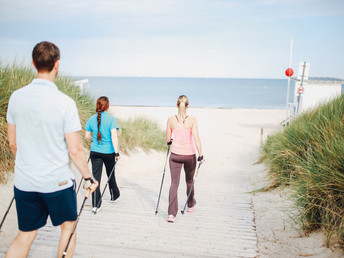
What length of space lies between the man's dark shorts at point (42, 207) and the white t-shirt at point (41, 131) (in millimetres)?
71

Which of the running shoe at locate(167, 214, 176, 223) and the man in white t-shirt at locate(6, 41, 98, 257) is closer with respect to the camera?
the man in white t-shirt at locate(6, 41, 98, 257)

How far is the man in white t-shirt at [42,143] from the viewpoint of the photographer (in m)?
2.52

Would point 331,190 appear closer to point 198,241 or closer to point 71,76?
point 198,241

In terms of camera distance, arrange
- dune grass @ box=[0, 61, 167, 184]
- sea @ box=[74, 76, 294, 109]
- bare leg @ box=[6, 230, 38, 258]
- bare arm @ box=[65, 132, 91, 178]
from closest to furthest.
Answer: bare arm @ box=[65, 132, 91, 178], bare leg @ box=[6, 230, 38, 258], dune grass @ box=[0, 61, 167, 184], sea @ box=[74, 76, 294, 109]

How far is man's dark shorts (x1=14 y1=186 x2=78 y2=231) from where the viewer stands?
2676 millimetres

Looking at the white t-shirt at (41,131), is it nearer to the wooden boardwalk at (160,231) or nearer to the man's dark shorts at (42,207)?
the man's dark shorts at (42,207)

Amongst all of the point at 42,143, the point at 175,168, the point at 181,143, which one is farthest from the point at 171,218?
the point at 42,143

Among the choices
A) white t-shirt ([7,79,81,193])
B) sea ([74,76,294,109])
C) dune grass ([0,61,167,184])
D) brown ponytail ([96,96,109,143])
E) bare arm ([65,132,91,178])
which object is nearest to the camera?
white t-shirt ([7,79,81,193])

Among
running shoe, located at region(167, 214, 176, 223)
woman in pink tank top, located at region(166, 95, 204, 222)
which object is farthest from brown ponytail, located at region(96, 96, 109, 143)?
running shoe, located at region(167, 214, 176, 223)

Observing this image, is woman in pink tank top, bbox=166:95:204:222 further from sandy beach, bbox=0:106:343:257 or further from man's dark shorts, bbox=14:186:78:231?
man's dark shorts, bbox=14:186:78:231

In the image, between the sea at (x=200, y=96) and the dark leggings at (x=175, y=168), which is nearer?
the dark leggings at (x=175, y=168)

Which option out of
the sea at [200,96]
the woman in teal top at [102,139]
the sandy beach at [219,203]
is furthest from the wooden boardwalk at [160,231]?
the sea at [200,96]

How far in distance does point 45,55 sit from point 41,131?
0.61m

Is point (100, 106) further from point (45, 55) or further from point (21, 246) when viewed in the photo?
point (21, 246)
